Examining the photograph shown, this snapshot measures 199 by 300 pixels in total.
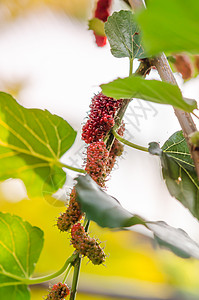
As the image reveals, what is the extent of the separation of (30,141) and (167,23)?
0.23 metres

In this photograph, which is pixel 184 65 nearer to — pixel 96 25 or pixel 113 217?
pixel 96 25

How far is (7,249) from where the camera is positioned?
41cm

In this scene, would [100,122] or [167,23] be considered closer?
[167,23]

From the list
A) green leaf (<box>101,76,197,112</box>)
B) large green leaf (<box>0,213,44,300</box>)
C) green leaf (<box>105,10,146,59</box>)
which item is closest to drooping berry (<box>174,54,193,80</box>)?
green leaf (<box>105,10,146,59</box>)

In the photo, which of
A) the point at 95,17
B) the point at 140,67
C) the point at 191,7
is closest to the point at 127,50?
the point at 140,67

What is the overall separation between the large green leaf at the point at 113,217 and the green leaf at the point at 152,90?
0.09 m

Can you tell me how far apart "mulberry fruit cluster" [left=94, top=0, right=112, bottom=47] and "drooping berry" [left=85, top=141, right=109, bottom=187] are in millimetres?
261

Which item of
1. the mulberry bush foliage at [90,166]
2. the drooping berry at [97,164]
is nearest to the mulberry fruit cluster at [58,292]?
the mulberry bush foliage at [90,166]

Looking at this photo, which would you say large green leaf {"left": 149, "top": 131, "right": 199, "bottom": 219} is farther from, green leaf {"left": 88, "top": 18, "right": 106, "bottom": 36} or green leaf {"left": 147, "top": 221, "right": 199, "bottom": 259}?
green leaf {"left": 88, "top": 18, "right": 106, "bottom": 36}

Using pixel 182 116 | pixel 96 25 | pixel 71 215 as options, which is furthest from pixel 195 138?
pixel 96 25

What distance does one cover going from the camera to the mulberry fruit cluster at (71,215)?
39 cm

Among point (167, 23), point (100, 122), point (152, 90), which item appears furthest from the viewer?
point (100, 122)

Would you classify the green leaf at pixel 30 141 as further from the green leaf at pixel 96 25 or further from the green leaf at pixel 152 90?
the green leaf at pixel 96 25

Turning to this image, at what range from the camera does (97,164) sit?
0.39 metres
